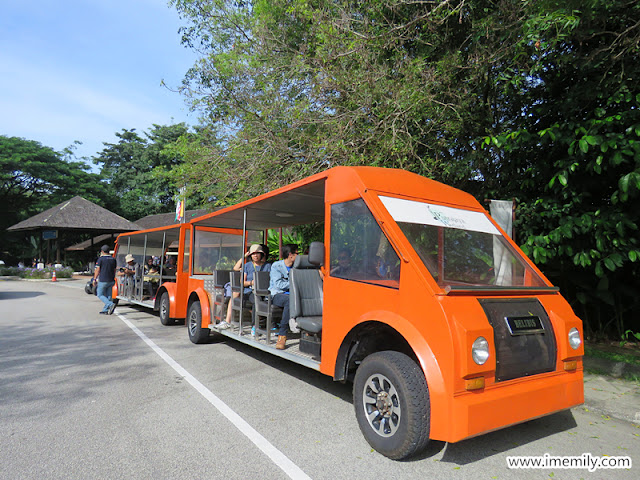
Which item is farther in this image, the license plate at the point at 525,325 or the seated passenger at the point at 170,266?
the seated passenger at the point at 170,266

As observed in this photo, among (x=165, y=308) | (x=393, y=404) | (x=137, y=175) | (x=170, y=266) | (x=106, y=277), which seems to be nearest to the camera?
(x=393, y=404)

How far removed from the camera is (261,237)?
9.34 metres

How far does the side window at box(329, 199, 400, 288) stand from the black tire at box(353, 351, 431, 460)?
66 centimetres

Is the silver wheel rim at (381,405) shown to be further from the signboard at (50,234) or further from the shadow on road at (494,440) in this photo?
the signboard at (50,234)

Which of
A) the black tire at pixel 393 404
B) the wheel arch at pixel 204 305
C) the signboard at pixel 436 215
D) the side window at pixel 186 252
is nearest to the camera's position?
the black tire at pixel 393 404

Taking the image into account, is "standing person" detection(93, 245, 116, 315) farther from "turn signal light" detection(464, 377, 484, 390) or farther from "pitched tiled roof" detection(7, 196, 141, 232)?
"pitched tiled roof" detection(7, 196, 141, 232)

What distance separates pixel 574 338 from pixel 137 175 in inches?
1915

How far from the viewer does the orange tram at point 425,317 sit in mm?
3092

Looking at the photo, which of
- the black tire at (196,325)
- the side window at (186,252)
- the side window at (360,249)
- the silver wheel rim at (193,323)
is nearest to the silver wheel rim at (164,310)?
the side window at (186,252)

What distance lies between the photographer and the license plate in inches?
133

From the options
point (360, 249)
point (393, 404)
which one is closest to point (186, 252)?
point (360, 249)

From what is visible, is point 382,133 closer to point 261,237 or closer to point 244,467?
point 261,237

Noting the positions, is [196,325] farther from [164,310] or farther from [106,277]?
[106,277]

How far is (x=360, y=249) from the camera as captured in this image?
413cm
